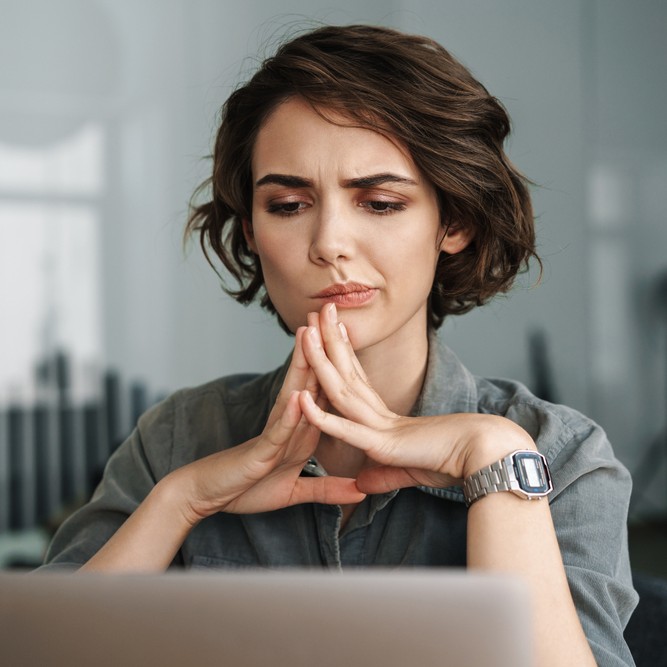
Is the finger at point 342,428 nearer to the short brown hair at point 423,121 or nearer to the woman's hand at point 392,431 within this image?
the woman's hand at point 392,431

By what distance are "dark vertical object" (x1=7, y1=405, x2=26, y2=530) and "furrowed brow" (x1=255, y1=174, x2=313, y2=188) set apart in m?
3.10

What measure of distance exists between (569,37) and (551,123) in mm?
420

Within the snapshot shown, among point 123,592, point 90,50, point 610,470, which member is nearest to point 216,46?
point 90,50

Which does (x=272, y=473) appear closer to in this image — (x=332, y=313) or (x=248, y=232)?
(x=332, y=313)

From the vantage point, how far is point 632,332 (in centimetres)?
429

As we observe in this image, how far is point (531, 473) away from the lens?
1.09 metres

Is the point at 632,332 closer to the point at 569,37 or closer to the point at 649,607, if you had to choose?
the point at 569,37

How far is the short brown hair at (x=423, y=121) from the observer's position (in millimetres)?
1292

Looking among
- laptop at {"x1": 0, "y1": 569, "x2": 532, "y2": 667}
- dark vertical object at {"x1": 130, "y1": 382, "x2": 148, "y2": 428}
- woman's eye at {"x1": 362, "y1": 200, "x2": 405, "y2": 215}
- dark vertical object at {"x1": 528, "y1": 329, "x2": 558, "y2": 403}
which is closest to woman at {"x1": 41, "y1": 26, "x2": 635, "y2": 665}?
woman's eye at {"x1": 362, "y1": 200, "x2": 405, "y2": 215}

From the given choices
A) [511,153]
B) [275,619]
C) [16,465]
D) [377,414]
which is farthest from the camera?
[511,153]

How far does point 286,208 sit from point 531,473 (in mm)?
518

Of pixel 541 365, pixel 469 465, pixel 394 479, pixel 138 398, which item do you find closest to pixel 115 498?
pixel 394 479

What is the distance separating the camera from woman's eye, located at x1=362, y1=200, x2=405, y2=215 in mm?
1271

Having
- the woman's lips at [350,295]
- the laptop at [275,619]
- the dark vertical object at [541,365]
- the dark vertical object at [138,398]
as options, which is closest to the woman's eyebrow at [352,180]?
the woman's lips at [350,295]
